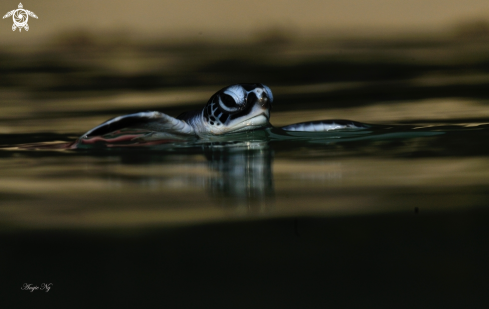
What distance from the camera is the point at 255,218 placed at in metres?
2.07

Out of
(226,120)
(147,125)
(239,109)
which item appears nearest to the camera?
(147,125)

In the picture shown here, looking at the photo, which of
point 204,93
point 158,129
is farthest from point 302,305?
point 204,93

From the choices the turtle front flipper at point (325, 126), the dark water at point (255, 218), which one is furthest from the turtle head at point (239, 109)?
the turtle front flipper at point (325, 126)

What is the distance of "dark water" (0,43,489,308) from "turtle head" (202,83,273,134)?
0.39 feet

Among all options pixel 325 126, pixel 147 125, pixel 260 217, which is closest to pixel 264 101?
pixel 325 126

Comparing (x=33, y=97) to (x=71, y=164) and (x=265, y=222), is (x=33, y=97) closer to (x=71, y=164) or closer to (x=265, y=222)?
(x=71, y=164)

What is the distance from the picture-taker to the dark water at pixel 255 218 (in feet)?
4.93

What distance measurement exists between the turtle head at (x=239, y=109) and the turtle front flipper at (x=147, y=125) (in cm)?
18

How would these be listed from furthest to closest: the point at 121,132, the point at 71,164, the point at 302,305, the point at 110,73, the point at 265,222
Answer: the point at 110,73 < the point at 121,132 < the point at 71,164 < the point at 265,222 < the point at 302,305

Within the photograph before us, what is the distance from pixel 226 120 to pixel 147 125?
1.82 ft

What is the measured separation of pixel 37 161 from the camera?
338 cm

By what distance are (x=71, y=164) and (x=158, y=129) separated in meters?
0.84

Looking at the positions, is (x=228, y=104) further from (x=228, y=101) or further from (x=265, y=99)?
(x=265, y=99)

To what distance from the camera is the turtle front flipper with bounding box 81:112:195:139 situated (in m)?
3.57
